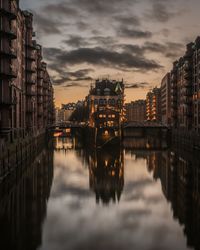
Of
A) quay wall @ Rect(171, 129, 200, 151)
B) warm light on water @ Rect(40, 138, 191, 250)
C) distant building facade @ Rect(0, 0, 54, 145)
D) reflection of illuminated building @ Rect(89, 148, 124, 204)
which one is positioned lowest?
warm light on water @ Rect(40, 138, 191, 250)

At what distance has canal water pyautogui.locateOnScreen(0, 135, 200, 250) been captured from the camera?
27.3 meters

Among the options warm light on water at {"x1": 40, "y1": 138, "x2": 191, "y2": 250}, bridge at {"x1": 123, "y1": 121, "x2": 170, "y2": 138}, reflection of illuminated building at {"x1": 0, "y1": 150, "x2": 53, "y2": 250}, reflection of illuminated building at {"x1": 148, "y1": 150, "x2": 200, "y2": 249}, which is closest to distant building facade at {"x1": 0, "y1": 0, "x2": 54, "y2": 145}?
reflection of illuminated building at {"x1": 0, "y1": 150, "x2": 53, "y2": 250}

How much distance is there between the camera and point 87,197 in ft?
141

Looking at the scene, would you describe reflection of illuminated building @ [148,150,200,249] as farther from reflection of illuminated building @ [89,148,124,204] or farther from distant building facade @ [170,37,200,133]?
distant building facade @ [170,37,200,133]

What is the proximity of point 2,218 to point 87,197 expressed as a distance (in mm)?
12685

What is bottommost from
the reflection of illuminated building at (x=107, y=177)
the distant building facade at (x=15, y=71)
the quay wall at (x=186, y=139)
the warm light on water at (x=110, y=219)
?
the warm light on water at (x=110, y=219)

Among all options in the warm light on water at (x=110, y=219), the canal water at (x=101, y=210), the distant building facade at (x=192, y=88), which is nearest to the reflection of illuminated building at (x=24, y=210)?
the canal water at (x=101, y=210)

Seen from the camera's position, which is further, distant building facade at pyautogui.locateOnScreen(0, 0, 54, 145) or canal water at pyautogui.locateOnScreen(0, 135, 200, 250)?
distant building facade at pyautogui.locateOnScreen(0, 0, 54, 145)

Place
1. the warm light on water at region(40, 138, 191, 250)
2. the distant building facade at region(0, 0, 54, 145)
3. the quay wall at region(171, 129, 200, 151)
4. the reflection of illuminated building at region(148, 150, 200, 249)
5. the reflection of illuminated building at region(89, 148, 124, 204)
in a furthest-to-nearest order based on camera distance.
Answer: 1. the quay wall at region(171, 129, 200, 151)
2. the distant building facade at region(0, 0, 54, 145)
3. the reflection of illuminated building at region(89, 148, 124, 204)
4. the reflection of illuminated building at region(148, 150, 200, 249)
5. the warm light on water at region(40, 138, 191, 250)

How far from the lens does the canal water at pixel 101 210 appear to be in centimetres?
2731

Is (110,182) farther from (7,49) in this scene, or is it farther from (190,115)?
(190,115)

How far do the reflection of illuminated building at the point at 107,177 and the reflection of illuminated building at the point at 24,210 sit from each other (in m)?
6.04

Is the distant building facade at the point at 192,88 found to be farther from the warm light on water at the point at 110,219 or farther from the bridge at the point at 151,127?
the warm light on water at the point at 110,219

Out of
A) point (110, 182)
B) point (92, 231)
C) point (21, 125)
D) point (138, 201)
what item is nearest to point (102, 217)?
point (92, 231)
